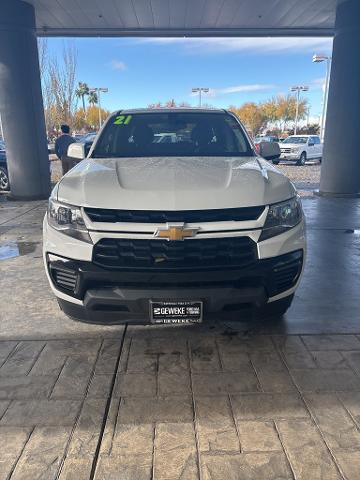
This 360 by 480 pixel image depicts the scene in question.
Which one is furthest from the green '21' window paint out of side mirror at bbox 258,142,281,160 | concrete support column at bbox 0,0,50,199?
concrete support column at bbox 0,0,50,199

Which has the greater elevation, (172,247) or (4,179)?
Result: (172,247)

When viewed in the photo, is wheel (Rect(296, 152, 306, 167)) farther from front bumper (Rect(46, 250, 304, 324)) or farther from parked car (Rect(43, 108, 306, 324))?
front bumper (Rect(46, 250, 304, 324))

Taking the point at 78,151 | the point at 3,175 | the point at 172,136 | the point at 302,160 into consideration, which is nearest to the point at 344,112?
the point at 172,136

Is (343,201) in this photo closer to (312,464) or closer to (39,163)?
(39,163)

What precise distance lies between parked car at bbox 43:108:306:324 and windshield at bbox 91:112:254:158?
3.72 ft

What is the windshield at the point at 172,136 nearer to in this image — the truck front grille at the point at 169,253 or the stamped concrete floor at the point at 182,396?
the truck front grille at the point at 169,253

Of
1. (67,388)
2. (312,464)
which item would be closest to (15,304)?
(67,388)

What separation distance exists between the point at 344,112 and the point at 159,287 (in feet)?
28.0

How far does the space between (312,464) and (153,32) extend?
11.9 meters

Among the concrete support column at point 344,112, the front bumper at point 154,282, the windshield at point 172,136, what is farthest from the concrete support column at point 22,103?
the front bumper at point 154,282

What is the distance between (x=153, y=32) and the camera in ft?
37.8

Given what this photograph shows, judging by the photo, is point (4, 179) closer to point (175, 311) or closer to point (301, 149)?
point (175, 311)

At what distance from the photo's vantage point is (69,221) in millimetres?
2748

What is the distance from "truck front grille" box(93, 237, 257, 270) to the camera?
2570 mm
